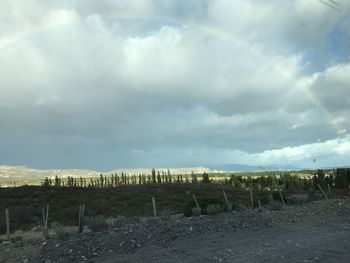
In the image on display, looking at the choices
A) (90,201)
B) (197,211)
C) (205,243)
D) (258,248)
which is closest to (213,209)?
(197,211)

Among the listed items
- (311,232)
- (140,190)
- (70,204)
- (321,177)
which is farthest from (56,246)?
(321,177)

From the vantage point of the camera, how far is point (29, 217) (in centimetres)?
4766

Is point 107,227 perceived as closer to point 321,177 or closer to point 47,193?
point 47,193

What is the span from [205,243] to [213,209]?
9036 mm

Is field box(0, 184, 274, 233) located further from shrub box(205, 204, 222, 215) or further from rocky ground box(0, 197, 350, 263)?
rocky ground box(0, 197, 350, 263)

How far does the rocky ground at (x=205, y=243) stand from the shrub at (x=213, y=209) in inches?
96.1

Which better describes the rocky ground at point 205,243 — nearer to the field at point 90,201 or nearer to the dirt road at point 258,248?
the dirt road at point 258,248

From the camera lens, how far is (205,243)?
19.0 m

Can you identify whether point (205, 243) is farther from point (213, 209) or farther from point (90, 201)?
point (90, 201)

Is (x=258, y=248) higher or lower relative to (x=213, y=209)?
lower

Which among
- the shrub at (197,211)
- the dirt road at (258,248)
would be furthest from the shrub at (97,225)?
the shrub at (197,211)

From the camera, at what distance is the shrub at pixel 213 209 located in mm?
27969

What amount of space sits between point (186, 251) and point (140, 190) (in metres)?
57.5

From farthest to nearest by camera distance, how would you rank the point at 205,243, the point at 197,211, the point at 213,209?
1. the point at 197,211
2. the point at 213,209
3. the point at 205,243
